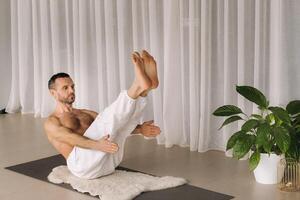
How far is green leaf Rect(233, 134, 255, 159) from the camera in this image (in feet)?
8.89

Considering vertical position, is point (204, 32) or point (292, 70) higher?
point (204, 32)

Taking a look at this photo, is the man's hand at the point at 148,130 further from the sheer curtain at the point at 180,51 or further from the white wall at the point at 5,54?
the white wall at the point at 5,54

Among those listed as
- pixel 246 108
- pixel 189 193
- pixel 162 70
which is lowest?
pixel 189 193

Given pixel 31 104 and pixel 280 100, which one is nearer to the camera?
pixel 280 100

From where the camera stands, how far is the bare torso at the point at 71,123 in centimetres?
300

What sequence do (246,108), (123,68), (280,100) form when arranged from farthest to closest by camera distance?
(123,68), (246,108), (280,100)

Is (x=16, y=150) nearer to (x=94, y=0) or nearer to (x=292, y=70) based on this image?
(x=94, y=0)

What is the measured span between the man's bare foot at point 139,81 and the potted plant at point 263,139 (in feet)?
1.77

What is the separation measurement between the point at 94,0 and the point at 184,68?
1291 millimetres

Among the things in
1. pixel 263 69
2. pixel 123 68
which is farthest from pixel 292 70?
pixel 123 68

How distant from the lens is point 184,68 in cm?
372

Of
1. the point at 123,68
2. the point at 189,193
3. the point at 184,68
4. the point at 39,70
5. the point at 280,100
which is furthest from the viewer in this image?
the point at 39,70

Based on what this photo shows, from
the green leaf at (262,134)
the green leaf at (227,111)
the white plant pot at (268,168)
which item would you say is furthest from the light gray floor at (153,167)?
the green leaf at (227,111)

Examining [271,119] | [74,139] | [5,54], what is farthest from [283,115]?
[5,54]
